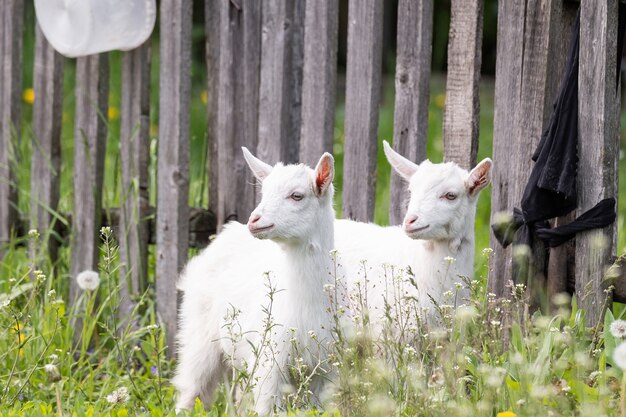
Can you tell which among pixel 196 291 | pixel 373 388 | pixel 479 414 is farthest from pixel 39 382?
pixel 479 414

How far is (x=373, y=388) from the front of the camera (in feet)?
10.9

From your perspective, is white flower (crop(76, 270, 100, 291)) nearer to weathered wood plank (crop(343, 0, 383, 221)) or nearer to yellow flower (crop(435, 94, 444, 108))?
weathered wood plank (crop(343, 0, 383, 221))

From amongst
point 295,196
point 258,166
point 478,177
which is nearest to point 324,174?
point 295,196

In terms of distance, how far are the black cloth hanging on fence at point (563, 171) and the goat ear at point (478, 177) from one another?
0.51 ft

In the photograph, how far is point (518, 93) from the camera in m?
4.11

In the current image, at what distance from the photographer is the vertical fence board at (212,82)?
5.36 metres

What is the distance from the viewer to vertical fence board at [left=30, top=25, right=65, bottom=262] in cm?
592

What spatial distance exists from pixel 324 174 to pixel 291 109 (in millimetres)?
1204

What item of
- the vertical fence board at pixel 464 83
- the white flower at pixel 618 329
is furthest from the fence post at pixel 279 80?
the white flower at pixel 618 329

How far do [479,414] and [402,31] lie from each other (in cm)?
194

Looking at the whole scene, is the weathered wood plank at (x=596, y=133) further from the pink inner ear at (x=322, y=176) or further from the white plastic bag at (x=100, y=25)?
the white plastic bag at (x=100, y=25)

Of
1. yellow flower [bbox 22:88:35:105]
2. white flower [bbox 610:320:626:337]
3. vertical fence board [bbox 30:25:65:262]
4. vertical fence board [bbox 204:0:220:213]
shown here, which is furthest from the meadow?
yellow flower [bbox 22:88:35:105]

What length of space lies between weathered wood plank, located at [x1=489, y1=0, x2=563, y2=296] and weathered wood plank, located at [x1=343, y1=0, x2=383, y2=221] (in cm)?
63

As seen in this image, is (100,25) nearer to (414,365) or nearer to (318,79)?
(318,79)
